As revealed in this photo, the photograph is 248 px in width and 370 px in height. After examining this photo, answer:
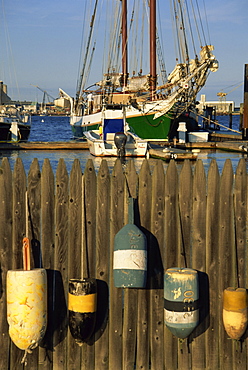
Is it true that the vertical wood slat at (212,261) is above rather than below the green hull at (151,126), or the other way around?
below

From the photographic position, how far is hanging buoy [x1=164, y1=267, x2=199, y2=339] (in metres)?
5.63

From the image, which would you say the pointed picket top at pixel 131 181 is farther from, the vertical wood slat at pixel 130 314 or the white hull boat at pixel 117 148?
the white hull boat at pixel 117 148

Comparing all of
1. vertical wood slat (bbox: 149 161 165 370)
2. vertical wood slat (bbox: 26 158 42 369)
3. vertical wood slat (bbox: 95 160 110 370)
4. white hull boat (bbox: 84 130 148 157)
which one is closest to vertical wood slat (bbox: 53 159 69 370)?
vertical wood slat (bbox: 26 158 42 369)

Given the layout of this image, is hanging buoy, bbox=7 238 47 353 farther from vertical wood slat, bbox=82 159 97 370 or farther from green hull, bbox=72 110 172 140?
green hull, bbox=72 110 172 140

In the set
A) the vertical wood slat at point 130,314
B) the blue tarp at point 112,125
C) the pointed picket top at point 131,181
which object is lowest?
the vertical wood slat at point 130,314

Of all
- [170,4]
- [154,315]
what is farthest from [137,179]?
[170,4]

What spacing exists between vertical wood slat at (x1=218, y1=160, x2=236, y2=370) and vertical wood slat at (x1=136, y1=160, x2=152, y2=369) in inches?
30.7

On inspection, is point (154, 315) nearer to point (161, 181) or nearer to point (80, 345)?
point (80, 345)

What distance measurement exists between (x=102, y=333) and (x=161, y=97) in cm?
4248

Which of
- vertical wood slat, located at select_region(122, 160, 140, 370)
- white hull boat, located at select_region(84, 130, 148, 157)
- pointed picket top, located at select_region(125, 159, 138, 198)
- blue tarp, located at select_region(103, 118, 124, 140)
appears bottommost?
vertical wood slat, located at select_region(122, 160, 140, 370)

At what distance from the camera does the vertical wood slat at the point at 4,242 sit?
5848 mm

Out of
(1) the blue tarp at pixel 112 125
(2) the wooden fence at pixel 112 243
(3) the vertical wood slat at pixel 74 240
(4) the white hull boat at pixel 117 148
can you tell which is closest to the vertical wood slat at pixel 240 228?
(2) the wooden fence at pixel 112 243

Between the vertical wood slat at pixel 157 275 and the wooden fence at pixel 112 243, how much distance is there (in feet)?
0.04

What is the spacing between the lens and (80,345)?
19.0 feet
